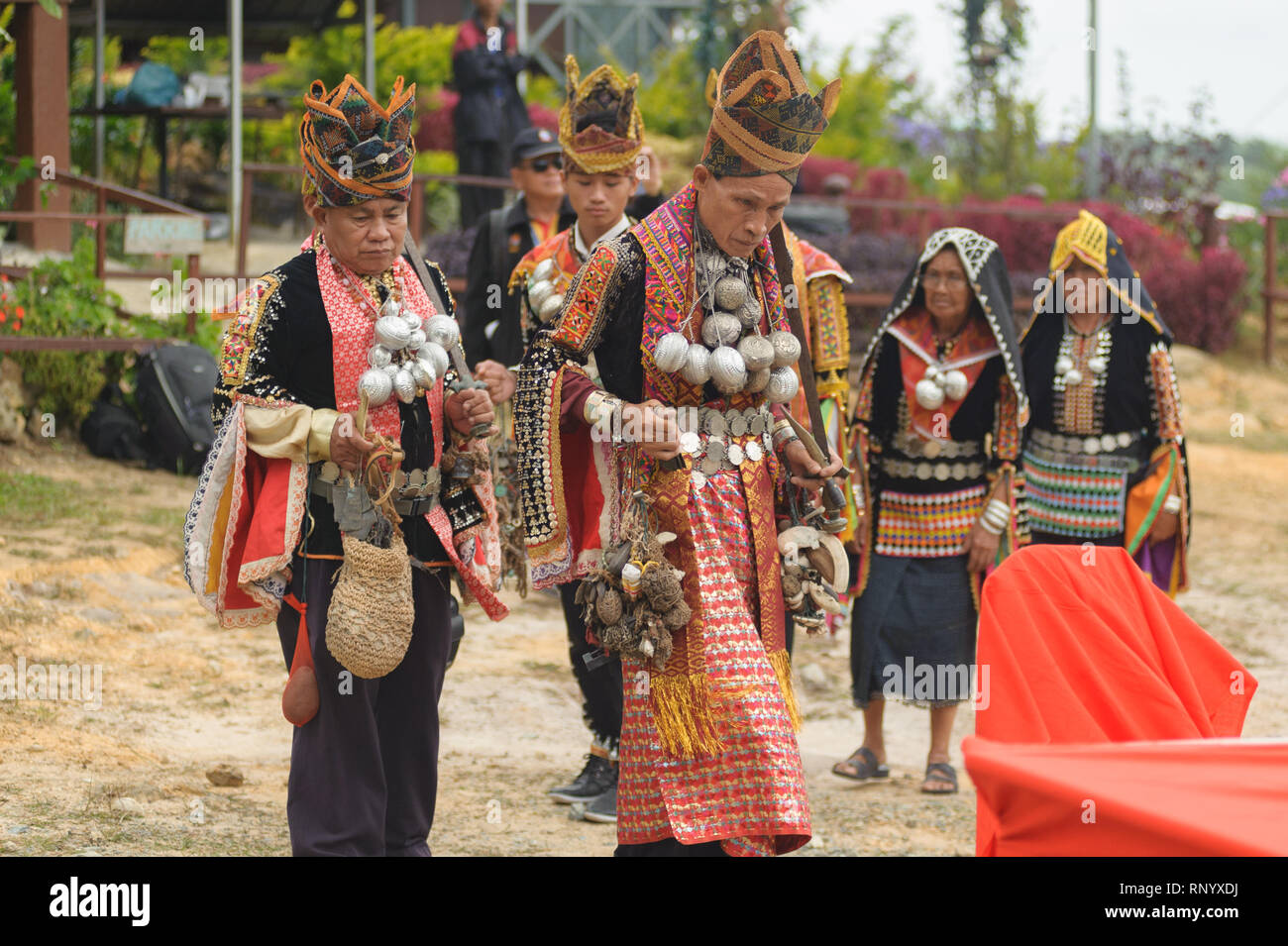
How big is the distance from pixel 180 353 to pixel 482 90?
413cm

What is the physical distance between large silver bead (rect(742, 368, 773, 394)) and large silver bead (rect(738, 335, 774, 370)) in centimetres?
1

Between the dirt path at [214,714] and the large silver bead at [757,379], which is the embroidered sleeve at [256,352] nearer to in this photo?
the large silver bead at [757,379]

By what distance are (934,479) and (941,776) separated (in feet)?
3.85

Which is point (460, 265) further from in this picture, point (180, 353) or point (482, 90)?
Result: point (180, 353)

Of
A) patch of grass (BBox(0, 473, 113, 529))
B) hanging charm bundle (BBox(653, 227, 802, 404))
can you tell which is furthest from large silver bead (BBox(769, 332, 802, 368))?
patch of grass (BBox(0, 473, 113, 529))

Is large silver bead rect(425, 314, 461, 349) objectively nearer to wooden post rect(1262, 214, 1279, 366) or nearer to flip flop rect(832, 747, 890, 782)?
flip flop rect(832, 747, 890, 782)

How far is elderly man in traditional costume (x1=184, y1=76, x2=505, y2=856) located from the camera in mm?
3684

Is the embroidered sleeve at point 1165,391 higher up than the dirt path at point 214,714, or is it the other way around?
the embroidered sleeve at point 1165,391

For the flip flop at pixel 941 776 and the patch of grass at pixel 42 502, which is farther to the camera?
the patch of grass at pixel 42 502

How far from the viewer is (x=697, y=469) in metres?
3.83

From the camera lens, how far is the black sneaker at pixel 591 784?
17.9 feet

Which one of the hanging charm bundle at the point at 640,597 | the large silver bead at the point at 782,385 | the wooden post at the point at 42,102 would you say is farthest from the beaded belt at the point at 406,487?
the wooden post at the point at 42,102

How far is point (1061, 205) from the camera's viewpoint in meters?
16.0
